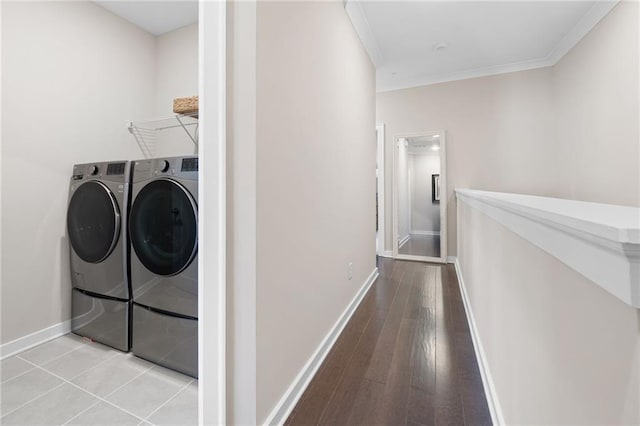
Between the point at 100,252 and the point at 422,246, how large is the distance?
4438 mm

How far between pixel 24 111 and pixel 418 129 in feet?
13.7

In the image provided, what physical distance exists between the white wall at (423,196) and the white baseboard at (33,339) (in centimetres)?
509

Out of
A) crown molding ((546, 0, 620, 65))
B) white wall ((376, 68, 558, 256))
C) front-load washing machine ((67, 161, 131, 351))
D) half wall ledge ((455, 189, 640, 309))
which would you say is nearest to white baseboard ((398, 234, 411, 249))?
white wall ((376, 68, 558, 256))

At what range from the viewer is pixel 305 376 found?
147 cm

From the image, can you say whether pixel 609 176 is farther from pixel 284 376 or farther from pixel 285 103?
pixel 284 376

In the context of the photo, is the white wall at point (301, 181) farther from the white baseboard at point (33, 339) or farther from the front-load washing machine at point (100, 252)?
the white baseboard at point (33, 339)

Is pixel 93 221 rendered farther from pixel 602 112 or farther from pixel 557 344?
pixel 602 112

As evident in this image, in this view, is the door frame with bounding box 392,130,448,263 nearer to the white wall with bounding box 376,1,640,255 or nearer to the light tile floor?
the white wall with bounding box 376,1,640,255

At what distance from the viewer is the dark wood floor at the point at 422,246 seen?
14.5 ft

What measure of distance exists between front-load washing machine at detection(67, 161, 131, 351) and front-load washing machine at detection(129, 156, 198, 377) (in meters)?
0.10

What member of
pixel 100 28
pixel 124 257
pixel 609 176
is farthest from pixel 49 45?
pixel 609 176

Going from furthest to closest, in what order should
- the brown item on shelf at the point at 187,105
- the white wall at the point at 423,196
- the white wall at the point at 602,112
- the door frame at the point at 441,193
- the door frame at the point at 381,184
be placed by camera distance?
the white wall at the point at 423,196 < the door frame at the point at 381,184 < the door frame at the point at 441,193 < the white wall at the point at 602,112 < the brown item on shelf at the point at 187,105

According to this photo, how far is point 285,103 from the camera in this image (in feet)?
4.25

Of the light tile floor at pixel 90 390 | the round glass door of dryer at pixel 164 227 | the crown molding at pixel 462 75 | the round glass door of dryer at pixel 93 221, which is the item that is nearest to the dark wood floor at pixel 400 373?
the light tile floor at pixel 90 390
